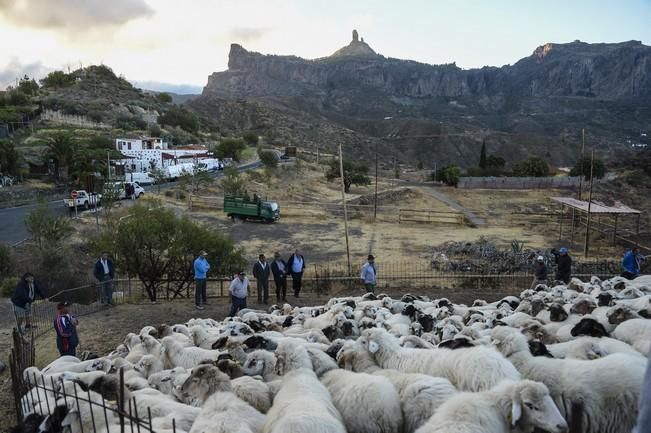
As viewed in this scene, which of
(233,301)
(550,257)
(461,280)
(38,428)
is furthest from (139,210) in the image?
(550,257)

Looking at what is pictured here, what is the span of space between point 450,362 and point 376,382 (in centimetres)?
103

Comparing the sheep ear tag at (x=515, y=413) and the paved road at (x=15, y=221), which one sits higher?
the sheep ear tag at (x=515, y=413)

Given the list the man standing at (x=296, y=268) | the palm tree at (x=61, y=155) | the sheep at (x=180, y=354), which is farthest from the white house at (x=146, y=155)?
the sheep at (x=180, y=354)

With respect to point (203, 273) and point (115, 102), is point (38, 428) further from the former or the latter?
point (115, 102)

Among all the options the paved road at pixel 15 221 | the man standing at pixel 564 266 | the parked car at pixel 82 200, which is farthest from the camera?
the parked car at pixel 82 200

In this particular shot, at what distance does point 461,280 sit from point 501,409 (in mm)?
14201

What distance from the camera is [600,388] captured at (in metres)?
4.86

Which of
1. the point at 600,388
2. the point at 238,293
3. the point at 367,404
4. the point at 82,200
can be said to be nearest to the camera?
the point at 600,388

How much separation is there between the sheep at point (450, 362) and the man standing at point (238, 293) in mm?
6766

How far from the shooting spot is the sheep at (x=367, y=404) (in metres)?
4.92

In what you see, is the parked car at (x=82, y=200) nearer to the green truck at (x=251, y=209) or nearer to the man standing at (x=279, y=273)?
the green truck at (x=251, y=209)

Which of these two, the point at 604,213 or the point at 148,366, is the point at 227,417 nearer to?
the point at 148,366

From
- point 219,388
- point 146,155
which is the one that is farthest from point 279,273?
point 146,155

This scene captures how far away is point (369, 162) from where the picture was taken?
104 meters
